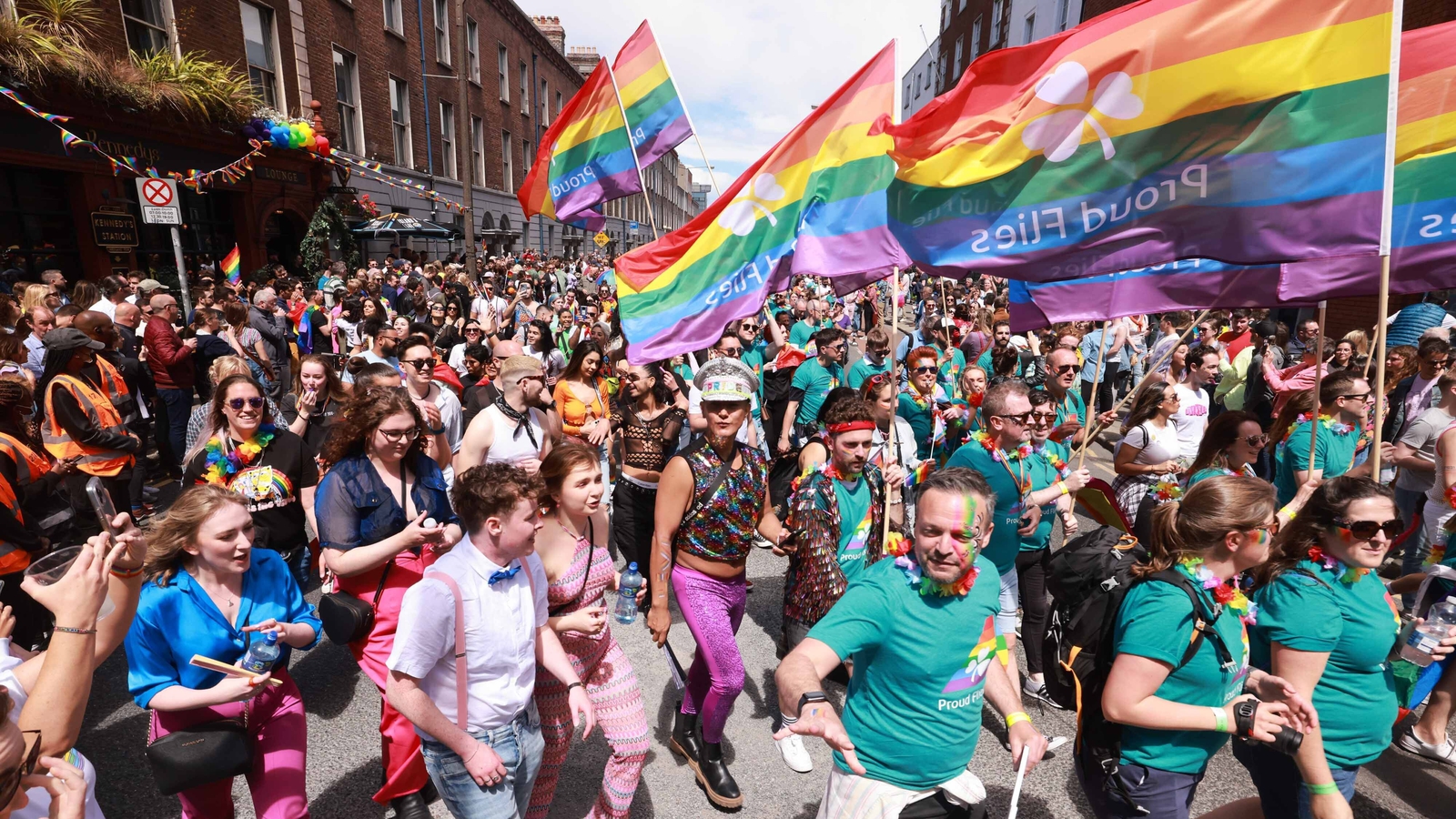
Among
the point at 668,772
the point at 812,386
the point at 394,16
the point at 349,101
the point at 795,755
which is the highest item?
the point at 394,16

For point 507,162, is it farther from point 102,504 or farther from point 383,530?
point 102,504

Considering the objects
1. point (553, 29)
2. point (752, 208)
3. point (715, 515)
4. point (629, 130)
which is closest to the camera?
point (715, 515)

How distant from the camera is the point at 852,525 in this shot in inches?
140

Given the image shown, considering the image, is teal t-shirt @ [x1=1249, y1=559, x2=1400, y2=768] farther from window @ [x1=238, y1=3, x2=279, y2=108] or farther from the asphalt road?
window @ [x1=238, y1=3, x2=279, y2=108]

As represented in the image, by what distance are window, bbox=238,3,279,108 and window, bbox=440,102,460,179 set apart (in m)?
9.00

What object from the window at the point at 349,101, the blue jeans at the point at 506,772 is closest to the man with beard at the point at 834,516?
the blue jeans at the point at 506,772

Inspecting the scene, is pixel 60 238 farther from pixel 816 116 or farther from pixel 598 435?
pixel 816 116

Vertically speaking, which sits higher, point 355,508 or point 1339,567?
point 1339,567

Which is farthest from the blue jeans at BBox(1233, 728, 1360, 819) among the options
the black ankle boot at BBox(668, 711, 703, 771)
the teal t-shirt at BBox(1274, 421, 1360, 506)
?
the teal t-shirt at BBox(1274, 421, 1360, 506)

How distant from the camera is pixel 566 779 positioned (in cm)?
346

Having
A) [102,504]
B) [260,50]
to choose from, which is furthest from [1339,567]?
[260,50]

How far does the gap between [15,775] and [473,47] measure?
32317mm

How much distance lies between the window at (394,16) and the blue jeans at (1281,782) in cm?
2638

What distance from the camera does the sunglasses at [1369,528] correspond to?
7.61 feet
